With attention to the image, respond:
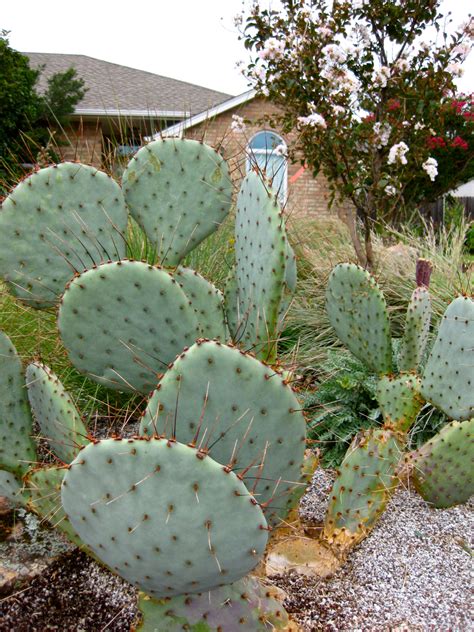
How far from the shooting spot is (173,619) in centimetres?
154

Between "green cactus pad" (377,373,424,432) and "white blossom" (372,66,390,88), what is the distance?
332 cm

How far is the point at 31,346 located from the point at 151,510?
2616mm

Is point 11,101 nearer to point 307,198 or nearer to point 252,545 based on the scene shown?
point 307,198

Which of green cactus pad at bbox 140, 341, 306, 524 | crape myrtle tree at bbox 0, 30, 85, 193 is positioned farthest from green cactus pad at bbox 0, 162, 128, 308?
crape myrtle tree at bbox 0, 30, 85, 193

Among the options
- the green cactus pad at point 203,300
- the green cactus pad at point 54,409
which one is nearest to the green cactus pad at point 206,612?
the green cactus pad at point 54,409

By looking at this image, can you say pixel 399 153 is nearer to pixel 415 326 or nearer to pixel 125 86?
pixel 415 326

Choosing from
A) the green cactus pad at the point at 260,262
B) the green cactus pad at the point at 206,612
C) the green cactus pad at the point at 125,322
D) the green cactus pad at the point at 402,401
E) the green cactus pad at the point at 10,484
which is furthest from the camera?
the green cactus pad at the point at 402,401

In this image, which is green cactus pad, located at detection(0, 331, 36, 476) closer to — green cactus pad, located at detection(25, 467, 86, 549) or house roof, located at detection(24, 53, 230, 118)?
green cactus pad, located at detection(25, 467, 86, 549)

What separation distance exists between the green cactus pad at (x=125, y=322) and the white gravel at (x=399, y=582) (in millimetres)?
863

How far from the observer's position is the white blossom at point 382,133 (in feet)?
17.3

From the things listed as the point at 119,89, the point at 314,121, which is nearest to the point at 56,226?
the point at 314,121

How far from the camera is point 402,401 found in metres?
2.63

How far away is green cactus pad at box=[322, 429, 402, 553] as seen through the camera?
216cm

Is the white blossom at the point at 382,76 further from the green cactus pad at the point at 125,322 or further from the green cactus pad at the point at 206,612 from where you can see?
the green cactus pad at the point at 206,612
